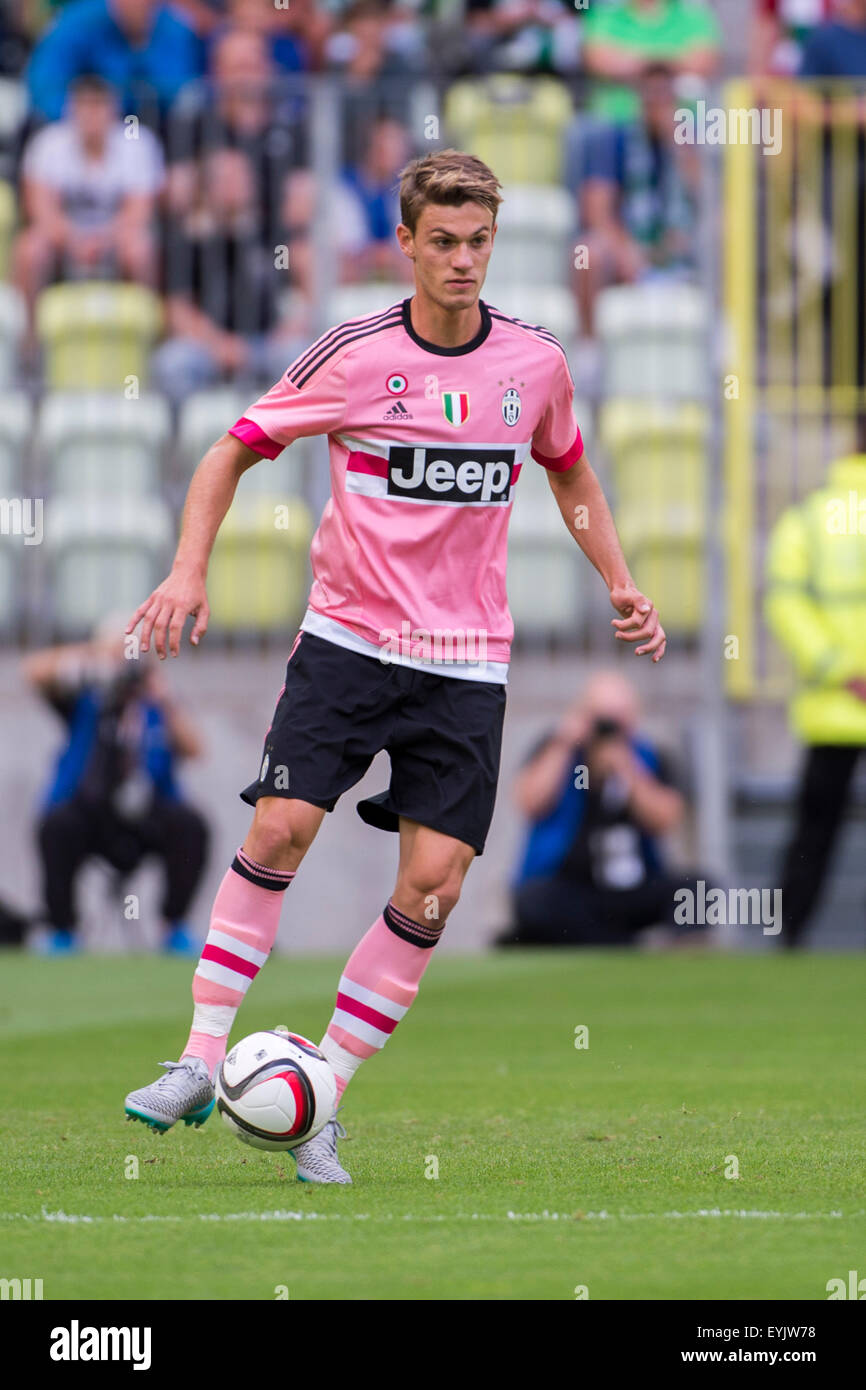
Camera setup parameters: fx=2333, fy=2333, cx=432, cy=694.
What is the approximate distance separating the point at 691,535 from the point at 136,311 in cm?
337

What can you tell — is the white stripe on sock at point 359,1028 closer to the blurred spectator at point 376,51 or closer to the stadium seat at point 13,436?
the stadium seat at point 13,436

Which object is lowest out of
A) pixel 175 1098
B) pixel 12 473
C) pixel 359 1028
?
pixel 175 1098

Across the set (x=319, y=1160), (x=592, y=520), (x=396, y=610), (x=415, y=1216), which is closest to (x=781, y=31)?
(x=592, y=520)

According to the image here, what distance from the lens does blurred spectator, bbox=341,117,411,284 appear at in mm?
13164

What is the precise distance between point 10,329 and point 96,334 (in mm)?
549

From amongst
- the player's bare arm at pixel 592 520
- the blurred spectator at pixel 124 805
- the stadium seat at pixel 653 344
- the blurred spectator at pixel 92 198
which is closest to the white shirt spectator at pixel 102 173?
the blurred spectator at pixel 92 198

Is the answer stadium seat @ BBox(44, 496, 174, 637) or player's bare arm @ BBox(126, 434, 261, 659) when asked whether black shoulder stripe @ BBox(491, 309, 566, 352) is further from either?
stadium seat @ BBox(44, 496, 174, 637)

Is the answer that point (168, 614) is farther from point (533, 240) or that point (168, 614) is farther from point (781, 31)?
point (781, 31)

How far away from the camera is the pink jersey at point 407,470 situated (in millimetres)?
5223

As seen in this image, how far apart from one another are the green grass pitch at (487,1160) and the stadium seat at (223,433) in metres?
4.13

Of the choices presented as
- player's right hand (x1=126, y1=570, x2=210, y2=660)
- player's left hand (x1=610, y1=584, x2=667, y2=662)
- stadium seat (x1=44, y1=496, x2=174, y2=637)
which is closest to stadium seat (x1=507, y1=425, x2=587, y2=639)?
stadium seat (x1=44, y1=496, x2=174, y2=637)

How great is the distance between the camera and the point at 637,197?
527 inches

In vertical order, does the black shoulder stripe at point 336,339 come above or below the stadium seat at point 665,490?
below
